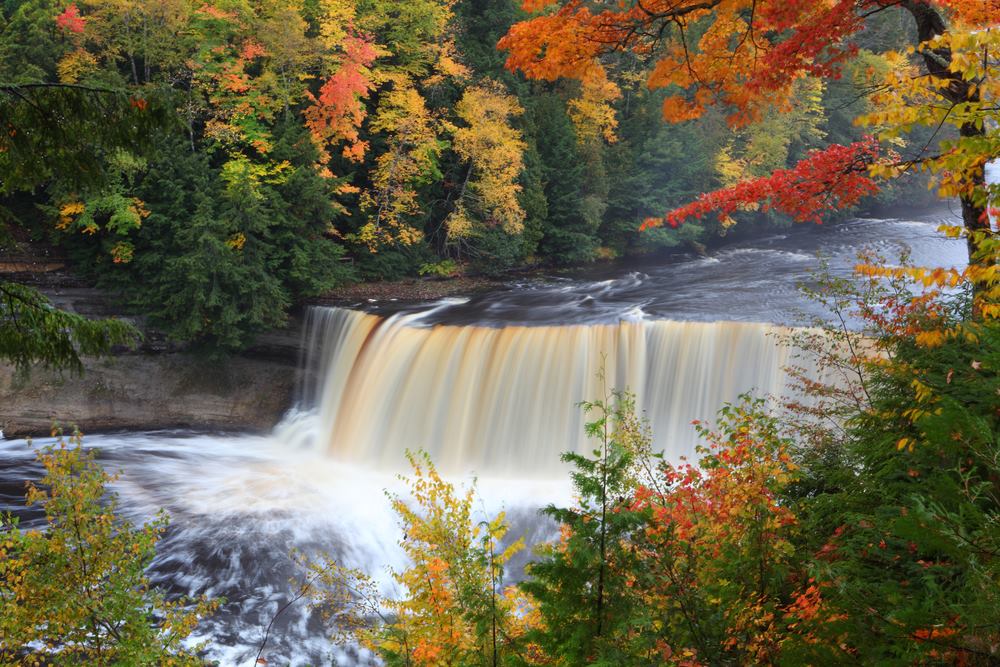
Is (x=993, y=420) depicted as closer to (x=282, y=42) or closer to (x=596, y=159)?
(x=282, y=42)

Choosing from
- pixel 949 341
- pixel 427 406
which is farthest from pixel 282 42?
pixel 949 341

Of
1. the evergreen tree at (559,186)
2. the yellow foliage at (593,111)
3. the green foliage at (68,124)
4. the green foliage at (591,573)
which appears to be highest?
the yellow foliage at (593,111)

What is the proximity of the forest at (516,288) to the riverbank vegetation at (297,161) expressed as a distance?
0.12 metres

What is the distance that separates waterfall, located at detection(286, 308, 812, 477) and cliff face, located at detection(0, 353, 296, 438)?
237 centimetres

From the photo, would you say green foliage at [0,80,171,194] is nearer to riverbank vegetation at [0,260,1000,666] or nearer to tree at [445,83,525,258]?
riverbank vegetation at [0,260,1000,666]

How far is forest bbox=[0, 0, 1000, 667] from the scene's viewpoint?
3584mm

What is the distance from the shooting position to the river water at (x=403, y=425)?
11.8 metres

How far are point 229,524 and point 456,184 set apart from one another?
513 inches

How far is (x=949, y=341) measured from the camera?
474 centimetres

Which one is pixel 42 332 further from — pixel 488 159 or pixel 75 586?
pixel 488 159

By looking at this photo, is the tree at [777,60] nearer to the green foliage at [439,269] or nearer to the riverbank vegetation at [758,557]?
the riverbank vegetation at [758,557]

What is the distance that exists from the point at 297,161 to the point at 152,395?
6.75m

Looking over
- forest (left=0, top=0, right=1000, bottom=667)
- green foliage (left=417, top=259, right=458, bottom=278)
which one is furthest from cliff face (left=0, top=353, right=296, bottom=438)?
green foliage (left=417, top=259, right=458, bottom=278)

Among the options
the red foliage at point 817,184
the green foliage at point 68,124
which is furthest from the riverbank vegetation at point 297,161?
the red foliage at point 817,184
